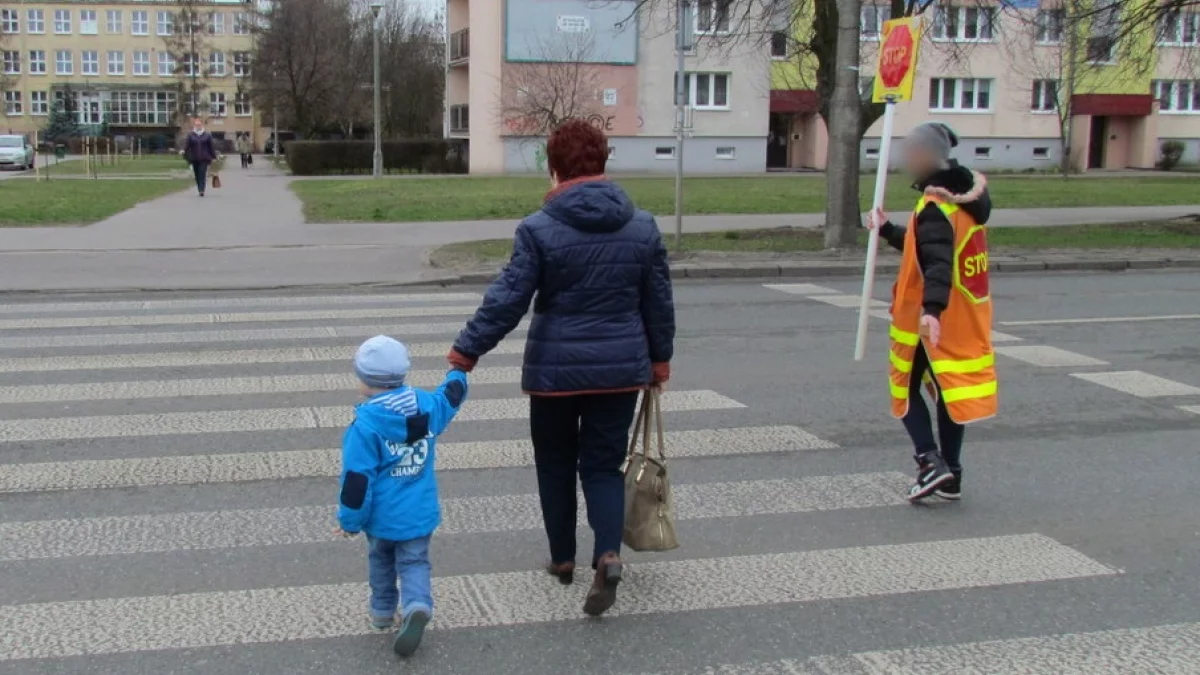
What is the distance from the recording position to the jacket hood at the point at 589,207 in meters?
4.09

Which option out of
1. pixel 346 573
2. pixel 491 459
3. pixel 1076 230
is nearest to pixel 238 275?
pixel 491 459

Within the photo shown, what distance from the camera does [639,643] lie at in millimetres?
4066

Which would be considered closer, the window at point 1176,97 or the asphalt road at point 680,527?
the asphalt road at point 680,527

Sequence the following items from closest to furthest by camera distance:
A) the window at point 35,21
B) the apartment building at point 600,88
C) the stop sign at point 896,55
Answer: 1. the stop sign at point 896,55
2. the apartment building at point 600,88
3. the window at point 35,21

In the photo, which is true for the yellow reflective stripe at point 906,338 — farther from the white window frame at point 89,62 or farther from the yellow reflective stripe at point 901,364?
the white window frame at point 89,62

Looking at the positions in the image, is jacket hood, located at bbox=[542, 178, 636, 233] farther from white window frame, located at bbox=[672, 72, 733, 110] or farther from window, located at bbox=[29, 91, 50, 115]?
window, located at bbox=[29, 91, 50, 115]

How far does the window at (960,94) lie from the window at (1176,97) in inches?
342

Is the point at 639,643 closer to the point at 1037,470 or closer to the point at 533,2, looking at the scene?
the point at 1037,470

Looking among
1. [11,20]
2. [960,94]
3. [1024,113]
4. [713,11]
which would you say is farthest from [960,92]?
[11,20]

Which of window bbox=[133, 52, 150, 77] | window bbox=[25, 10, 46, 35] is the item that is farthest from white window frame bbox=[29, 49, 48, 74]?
window bbox=[133, 52, 150, 77]

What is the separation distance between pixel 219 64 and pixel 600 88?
199ft

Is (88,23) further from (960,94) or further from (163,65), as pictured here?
(960,94)

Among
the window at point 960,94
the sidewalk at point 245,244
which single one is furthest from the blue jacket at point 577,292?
the window at point 960,94

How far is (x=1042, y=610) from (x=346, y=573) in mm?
2651
